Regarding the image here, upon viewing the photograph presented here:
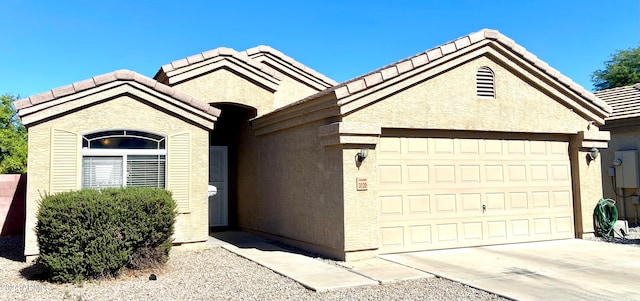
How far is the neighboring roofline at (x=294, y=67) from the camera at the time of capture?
14.8 metres

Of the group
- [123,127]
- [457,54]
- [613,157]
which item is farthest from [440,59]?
[613,157]

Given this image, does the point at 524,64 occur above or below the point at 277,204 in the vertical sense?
above

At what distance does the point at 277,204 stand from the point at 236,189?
303 cm

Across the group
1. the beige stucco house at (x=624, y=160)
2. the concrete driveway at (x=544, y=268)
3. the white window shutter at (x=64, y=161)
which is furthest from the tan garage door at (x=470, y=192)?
the white window shutter at (x=64, y=161)

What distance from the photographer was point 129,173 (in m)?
10.0

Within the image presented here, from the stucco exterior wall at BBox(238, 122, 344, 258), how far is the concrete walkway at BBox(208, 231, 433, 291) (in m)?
0.56

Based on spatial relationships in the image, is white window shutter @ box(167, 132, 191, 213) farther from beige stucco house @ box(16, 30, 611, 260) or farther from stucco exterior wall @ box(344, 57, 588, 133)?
stucco exterior wall @ box(344, 57, 588, 133)

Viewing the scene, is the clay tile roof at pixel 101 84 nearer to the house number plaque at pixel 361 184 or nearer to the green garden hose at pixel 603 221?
the house number plaque at pixel 361 184

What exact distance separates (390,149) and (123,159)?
542cm

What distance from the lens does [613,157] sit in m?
14.4

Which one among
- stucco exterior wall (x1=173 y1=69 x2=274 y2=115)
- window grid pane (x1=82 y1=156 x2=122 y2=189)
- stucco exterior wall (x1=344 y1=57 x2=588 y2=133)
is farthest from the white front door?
stucco exterior wall (x1=344 y1=57 x2=588 y2=133)

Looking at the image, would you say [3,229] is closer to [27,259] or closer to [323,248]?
[27,259]

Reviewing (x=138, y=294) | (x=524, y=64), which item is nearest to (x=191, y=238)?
(x=138, y=294)

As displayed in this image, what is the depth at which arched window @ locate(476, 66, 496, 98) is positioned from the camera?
10.5 m
